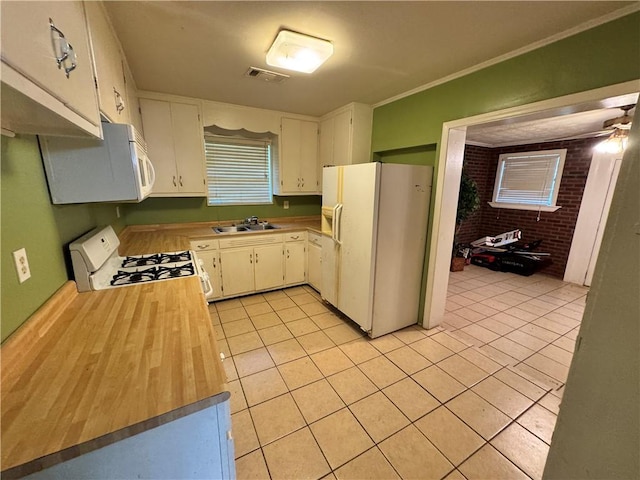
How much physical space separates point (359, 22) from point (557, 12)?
1.07 m

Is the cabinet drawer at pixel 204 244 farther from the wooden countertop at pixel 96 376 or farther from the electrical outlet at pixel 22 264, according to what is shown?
the electrical outlet at pixel 22 264

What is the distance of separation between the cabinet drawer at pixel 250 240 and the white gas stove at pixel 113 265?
87 centimetres

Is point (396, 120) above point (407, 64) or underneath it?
underneath

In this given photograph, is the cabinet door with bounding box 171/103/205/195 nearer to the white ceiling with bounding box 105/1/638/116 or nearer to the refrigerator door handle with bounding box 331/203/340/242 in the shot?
the white ceiling with bounding box 105/1/638/116

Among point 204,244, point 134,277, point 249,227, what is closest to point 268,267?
point 249,227

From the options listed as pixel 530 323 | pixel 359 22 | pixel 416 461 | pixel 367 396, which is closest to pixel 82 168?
pixel 359 22

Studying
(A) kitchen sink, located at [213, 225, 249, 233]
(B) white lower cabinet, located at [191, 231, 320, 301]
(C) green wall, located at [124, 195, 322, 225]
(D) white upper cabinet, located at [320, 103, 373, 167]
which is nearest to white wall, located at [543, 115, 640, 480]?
(D) white upper cabinet, located at [320, 103, 373, 167]

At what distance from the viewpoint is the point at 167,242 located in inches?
102

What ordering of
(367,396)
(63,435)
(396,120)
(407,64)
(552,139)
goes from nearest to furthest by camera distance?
(63,435) → (367,396) → (407,64) → (396,120) → (552,139)

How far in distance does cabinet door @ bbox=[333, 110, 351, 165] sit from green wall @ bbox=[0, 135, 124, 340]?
264cm

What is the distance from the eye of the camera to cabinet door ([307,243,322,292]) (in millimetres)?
3334

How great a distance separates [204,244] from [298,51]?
2.14 m

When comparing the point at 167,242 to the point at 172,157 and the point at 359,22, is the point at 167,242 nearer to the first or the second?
the point at 172,157

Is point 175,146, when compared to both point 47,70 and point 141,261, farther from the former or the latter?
point 47,70
